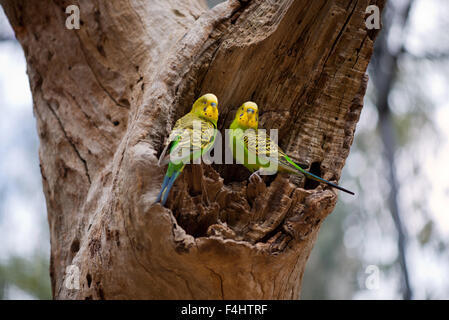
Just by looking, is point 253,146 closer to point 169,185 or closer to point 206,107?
point 206,107

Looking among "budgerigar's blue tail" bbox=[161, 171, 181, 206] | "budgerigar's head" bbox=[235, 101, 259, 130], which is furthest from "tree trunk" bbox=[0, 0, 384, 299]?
"budgerigar's head" bbox=[235, 101, 259, 130]

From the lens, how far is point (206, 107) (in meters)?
2.08

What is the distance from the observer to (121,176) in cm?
198

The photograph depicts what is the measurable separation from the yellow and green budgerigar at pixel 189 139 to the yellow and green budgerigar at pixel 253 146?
16cm

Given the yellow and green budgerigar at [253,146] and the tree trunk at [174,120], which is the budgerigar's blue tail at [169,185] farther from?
the yellow and green budgerigar at [253,146]

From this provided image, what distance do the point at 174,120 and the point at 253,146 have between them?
1.51 ft

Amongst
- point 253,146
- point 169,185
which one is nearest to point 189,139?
point 169,185

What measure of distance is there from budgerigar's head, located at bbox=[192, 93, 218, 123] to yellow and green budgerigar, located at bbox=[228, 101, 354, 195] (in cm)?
19

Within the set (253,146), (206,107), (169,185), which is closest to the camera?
(169,185)

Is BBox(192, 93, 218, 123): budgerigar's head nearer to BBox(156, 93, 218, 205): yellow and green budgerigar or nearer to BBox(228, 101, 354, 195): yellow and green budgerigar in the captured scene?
BBox(156, 93, 218, 205): yellow and green budgerigar

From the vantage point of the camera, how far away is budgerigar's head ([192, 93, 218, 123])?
6.81ft

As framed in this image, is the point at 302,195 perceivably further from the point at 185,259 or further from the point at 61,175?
the point at 61,175

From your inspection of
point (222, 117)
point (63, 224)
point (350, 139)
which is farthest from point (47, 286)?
point (350, 139)
